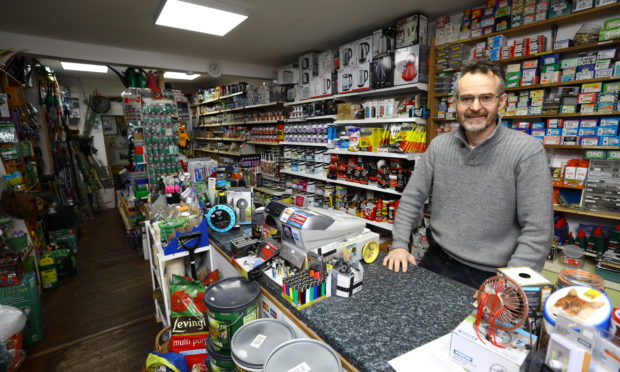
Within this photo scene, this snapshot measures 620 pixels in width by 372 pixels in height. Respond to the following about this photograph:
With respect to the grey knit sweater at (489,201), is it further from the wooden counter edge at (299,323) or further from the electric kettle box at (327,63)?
the electric kettle box at (327,63)

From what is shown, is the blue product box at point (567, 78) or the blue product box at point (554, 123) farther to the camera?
the blue product box at point (554, 123)

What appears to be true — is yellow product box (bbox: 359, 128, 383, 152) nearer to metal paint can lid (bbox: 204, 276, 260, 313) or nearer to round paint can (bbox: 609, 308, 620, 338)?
metal paint can lid (bbox: 204, 276, 260, 313)

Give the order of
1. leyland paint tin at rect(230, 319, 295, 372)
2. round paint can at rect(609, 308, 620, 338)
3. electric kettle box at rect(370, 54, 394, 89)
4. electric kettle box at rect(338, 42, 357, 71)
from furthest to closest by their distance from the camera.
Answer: electric kettle box at rect(338, 42, 357, 71)
electric kettle box at rect(370, 54, 394, 89)
leyland paint tin at rect(230, 319, 295, 372)
round paint can at rect(609, 308, 620, 338)

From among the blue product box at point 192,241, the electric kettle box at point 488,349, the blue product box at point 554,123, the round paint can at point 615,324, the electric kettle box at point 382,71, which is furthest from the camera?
the electric kettle box at point 382,71

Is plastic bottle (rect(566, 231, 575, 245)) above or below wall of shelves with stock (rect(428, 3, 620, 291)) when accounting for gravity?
below

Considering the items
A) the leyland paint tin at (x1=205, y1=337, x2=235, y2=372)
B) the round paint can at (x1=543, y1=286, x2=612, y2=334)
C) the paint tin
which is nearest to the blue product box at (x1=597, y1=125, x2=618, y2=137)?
the paint tin

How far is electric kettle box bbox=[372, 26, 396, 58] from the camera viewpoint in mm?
3586

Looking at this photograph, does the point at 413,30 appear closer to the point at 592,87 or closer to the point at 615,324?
the point at 592,87

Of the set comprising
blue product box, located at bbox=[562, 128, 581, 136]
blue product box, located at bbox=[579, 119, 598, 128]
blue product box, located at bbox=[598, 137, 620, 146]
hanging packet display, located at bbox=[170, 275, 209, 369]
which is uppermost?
blue product box, located at bbox=[579, 119, 598, 128]

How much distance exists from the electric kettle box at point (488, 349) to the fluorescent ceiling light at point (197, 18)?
3594 mm

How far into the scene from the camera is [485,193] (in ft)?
4.89

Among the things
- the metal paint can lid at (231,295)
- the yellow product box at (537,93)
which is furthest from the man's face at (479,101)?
the yellow product box at (537,93)

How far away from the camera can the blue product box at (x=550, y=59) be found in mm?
2613

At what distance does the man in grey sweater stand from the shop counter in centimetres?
18
